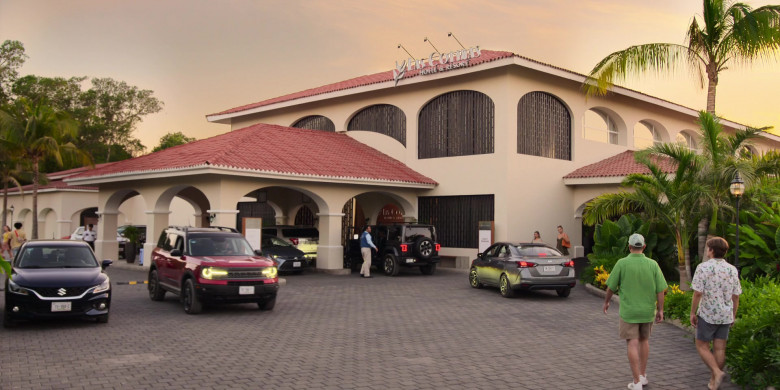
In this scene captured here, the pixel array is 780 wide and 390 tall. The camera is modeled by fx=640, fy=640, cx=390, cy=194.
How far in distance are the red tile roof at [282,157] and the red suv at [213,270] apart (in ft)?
16.5

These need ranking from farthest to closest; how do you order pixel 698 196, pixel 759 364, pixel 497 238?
pixel 497 238, pixel 698 196, pixel 759 364

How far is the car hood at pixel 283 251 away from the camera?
21641 millimetres

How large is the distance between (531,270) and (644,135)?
18093mm

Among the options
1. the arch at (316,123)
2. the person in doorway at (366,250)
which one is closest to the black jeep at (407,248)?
the person in doorway at (366,250)

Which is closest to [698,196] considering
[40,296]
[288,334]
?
[288,334]

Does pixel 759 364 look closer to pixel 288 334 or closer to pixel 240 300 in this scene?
pixel 288 334

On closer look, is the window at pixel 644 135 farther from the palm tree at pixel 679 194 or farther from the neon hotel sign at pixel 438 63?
the palm tree at pixel 679 194

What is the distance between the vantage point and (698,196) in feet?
51.3

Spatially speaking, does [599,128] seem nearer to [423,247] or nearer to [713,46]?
[713,46]

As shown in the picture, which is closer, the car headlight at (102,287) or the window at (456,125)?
the car headlight at (102,287)

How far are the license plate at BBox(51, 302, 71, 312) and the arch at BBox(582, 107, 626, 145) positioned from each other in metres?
21.3

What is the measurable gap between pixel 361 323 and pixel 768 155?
38.4ft

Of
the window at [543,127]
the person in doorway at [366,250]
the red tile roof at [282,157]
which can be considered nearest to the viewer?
the red tile roof at [282,157]

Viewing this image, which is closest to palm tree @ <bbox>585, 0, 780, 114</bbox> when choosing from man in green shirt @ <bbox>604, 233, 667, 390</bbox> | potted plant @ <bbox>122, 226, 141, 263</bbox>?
man in green shirt @ <bbox>604, 233, 667, 390</bbox>
